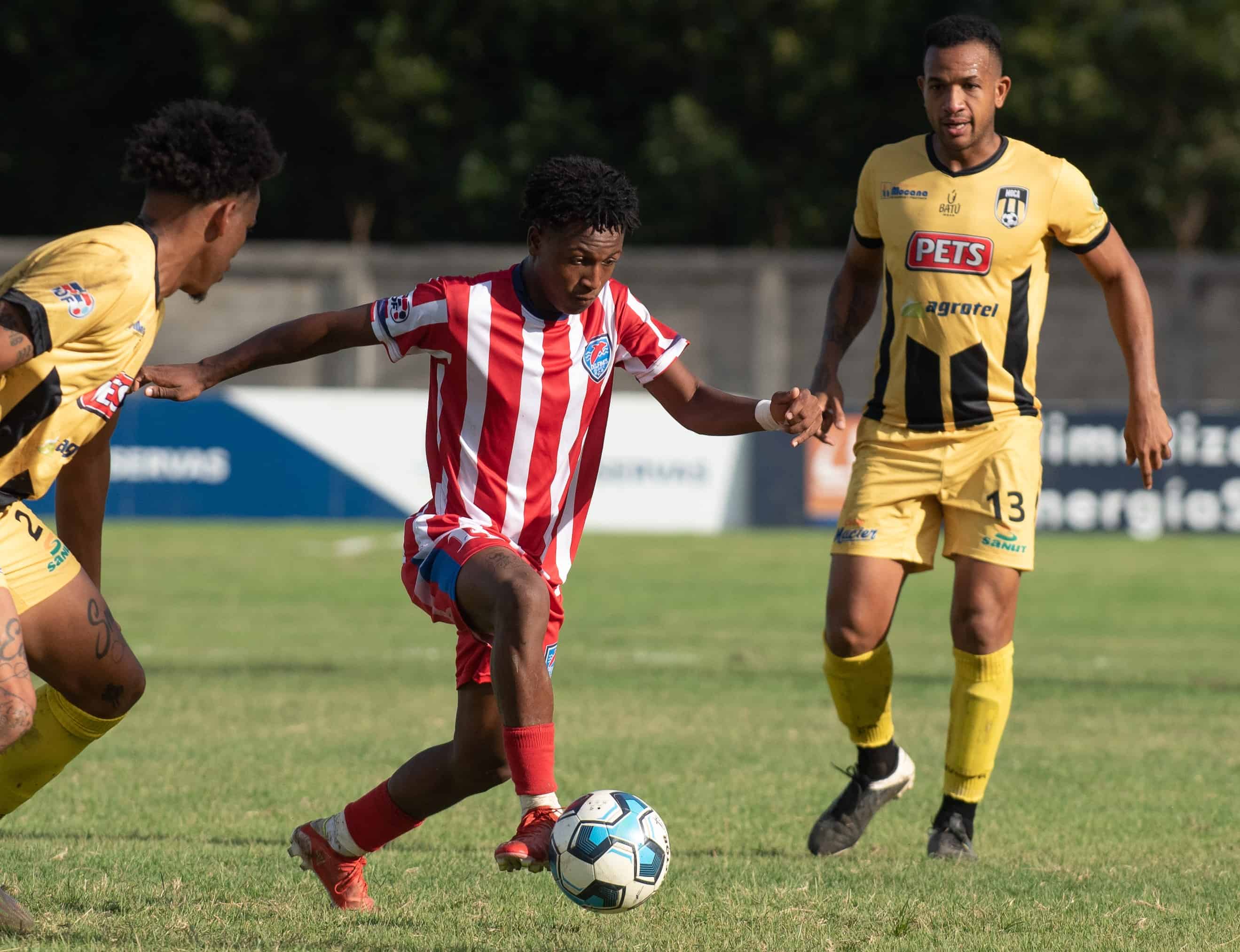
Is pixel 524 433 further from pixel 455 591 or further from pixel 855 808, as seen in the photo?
pixel 855 808

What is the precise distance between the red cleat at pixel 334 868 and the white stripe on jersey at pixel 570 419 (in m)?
0.99

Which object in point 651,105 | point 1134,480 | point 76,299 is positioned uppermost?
point 651,105

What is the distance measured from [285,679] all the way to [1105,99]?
2843 centimetres

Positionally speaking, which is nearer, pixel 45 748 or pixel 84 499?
pixel 45 748

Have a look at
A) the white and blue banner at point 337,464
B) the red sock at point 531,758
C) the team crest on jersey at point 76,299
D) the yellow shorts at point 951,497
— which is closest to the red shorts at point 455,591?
the red sock at point 531,758

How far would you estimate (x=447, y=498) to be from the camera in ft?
15.3

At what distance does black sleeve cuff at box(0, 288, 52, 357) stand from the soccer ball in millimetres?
1583

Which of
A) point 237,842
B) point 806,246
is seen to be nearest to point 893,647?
point 237,842

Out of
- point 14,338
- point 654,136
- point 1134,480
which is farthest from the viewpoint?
point 654,136

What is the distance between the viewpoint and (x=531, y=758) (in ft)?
13.4

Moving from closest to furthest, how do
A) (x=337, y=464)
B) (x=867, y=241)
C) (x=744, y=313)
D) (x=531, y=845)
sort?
(x=531, y=845) → (x=867, y=241) → (x=337, y=464) → (x=744, y=313)

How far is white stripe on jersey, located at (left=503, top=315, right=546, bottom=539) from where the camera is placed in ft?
15.4

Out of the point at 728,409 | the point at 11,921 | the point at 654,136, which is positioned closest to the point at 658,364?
the point at 728,409

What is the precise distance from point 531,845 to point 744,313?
25.9 metres
